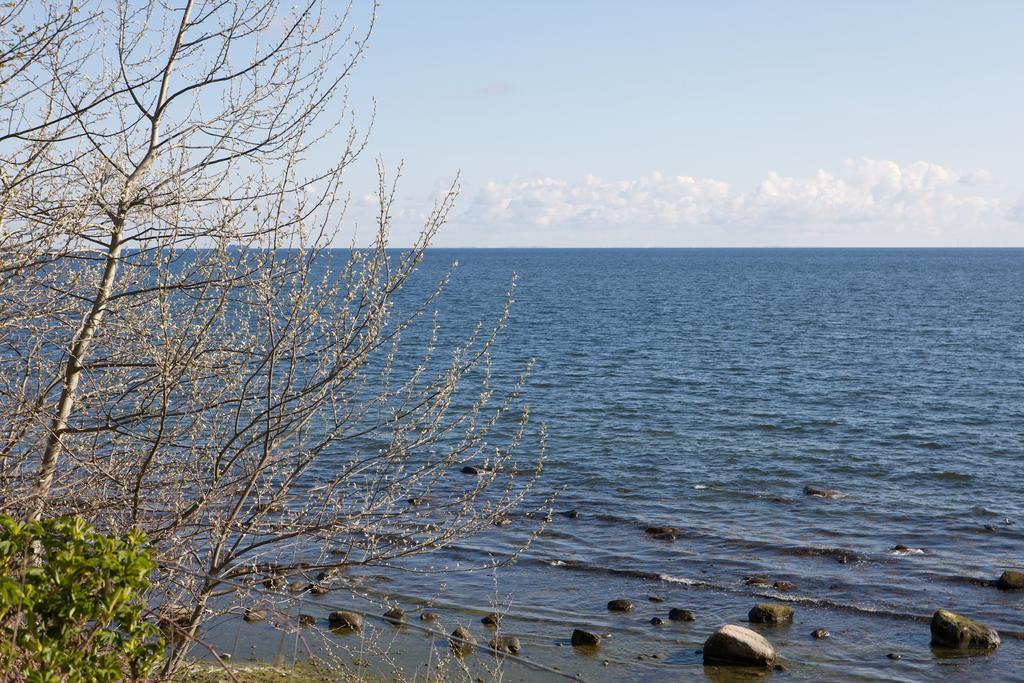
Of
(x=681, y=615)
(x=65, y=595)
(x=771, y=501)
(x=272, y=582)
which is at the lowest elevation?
(x=681, y=615)

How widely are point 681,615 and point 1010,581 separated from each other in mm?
5937

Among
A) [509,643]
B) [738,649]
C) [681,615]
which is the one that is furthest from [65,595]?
[681,615]

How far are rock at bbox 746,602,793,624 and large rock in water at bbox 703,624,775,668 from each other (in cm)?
134

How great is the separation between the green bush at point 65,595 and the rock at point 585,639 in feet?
31.4

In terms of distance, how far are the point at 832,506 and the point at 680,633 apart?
28.0 ft

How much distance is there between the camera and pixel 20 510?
6.63m

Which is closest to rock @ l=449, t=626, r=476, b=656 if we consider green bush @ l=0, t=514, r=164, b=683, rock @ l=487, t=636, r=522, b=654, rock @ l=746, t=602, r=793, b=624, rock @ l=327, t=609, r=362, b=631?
rock @ l=487, t=636, r=522, b=654

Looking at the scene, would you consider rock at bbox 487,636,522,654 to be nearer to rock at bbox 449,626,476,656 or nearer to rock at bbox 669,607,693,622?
rock at bbox 449,626,476,656

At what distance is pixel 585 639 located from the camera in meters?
13.8

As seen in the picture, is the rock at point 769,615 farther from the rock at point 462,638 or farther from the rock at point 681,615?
the rock at point 462,638

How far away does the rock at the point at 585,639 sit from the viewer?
13.8 m

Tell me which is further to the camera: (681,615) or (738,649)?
(681,615)

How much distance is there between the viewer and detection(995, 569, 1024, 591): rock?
1639 cm

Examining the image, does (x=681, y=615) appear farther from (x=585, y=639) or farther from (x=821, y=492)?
(x=821, y=492)
